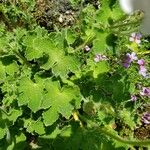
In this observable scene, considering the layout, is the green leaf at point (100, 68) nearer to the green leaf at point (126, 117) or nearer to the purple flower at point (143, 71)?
the green leaf at point (126, 117)

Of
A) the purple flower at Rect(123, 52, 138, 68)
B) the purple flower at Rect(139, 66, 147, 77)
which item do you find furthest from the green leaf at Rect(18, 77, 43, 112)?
the purple flower at Rect(139, 66, 147, 77)

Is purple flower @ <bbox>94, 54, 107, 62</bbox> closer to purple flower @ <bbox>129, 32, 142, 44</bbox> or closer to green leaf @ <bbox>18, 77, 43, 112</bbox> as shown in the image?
purple flower @ <bbox>129, 32, 142, 44</bbox>

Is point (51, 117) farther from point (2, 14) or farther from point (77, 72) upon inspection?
point (2, 14)

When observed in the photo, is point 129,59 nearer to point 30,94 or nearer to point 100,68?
point 100,68

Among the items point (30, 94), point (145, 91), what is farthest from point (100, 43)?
point (145, 91)

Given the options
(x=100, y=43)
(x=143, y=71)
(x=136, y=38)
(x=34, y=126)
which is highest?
(x=136, y=38)

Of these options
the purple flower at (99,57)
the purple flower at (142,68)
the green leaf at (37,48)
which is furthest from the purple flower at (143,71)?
the green leaf at (37,48)
